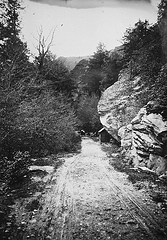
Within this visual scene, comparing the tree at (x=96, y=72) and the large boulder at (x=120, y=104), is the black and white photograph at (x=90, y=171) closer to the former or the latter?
the large boulder at (x=120, y=104)

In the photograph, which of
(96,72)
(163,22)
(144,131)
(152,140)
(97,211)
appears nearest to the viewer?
(97,211)

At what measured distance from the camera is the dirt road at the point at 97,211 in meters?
3.32

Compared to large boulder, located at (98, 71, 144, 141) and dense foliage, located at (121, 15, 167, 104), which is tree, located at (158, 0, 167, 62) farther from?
large boulder, located at (98, 71, 144, 141)

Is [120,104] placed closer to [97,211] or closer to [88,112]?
[97,211]

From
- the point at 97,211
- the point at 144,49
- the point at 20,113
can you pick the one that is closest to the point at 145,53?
the point at 144,49

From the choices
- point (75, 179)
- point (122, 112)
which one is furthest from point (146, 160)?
point (122, 112)

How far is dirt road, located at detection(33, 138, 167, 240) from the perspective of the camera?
3316 millimetres

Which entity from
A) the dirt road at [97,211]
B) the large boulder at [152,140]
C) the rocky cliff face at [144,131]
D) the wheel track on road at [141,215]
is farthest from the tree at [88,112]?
the wheel track on road at [141,215]

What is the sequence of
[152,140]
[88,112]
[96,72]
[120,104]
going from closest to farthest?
[152,140]
[120,104]
[88,112]
[96,72]

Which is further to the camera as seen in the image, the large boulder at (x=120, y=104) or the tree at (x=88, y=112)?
the tree at (x=88, y=112)

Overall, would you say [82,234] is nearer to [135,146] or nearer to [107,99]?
[135,146]

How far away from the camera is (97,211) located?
4199mm

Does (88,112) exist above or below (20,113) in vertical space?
below

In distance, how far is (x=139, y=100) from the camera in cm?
1323
